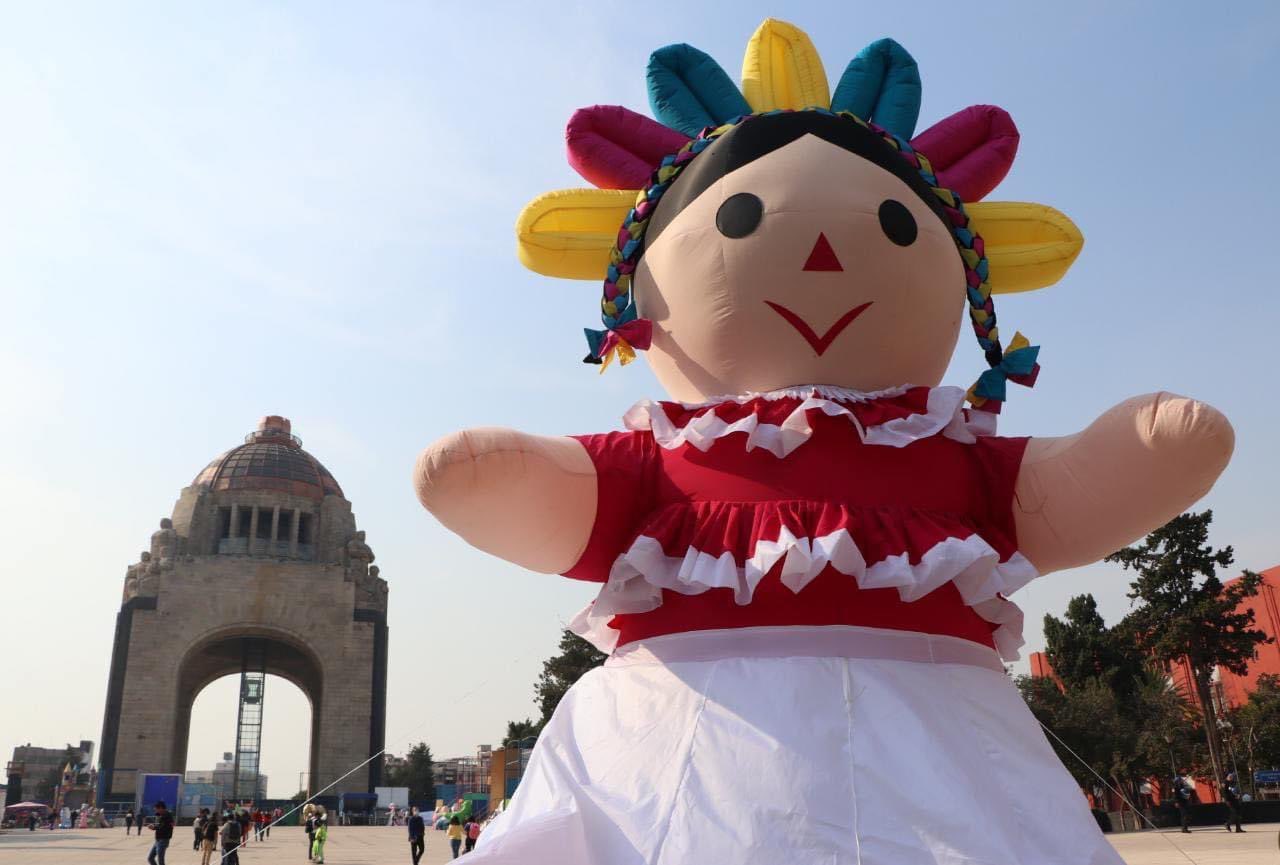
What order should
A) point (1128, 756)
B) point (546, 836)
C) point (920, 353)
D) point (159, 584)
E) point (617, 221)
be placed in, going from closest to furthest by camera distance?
point (546, 836)
point (920, 353)
point (617, 221)
point (1128, 756)
point (159, 584)

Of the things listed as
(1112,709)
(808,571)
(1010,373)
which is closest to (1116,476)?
(1010,373)

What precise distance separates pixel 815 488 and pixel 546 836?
4.21 ft

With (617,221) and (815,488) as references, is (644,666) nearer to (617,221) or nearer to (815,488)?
(815,488)

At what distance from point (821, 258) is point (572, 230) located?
41.4 inches

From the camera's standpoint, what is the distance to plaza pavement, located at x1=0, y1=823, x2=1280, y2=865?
12.0m

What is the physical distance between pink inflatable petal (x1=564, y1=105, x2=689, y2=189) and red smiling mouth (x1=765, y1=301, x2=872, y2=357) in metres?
0.92

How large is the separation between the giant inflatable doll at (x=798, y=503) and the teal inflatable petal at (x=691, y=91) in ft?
0.08

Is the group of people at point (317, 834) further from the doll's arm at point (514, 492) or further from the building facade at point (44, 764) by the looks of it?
the building facade at point (44, 764)

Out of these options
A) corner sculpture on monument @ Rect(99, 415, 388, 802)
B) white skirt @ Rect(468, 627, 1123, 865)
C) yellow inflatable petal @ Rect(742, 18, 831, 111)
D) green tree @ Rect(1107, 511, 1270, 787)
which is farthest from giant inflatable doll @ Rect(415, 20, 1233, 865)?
corner sculpture on monument @ Rect(99, 415, 388, 802)

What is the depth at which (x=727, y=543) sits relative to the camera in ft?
10.2

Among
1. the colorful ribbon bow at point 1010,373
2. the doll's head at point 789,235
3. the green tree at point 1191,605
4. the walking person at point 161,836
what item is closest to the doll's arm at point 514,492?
the doll's head at point 789,235

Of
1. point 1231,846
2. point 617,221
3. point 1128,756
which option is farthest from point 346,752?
point 617,221

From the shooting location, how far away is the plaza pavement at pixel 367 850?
39.3 ft

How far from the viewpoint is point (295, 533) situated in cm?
3669
